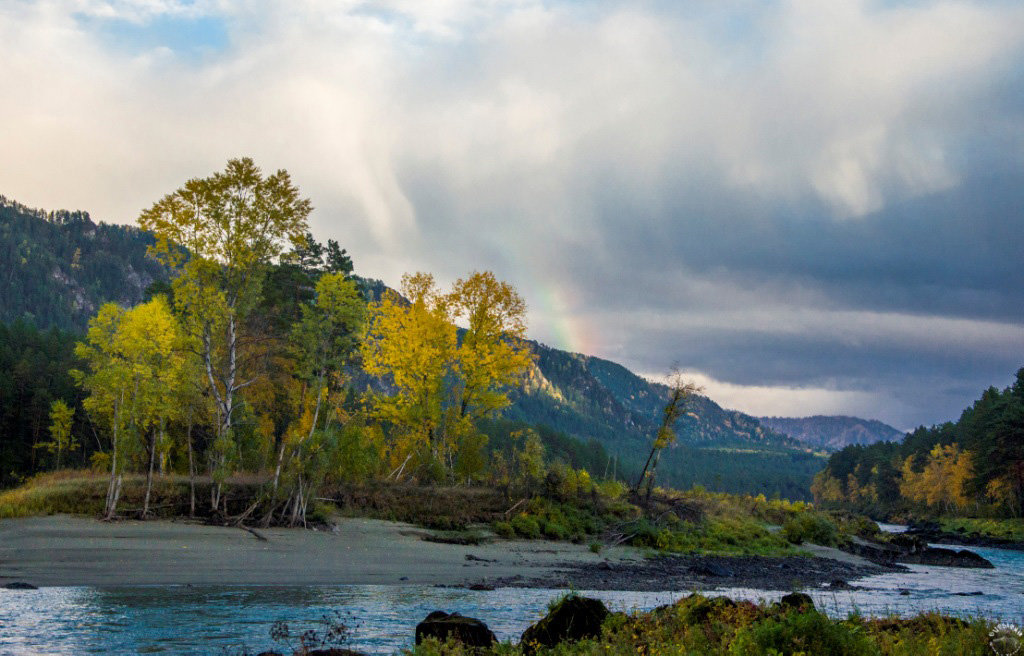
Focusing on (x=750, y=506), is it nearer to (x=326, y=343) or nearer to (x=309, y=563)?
(x=326, y=343)

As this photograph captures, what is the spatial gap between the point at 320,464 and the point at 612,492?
20709 mm

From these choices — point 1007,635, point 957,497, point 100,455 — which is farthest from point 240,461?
point 957,497

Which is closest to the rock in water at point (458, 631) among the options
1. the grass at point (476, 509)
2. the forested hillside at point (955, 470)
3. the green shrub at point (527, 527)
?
the grass at point (476, 509)

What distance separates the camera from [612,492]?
144 ft

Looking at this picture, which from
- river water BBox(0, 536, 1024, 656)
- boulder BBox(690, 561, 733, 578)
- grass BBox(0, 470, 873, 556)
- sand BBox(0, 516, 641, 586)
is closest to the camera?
river water BBox(0, 536, 1024, 656)

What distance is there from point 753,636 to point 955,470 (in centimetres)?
12689

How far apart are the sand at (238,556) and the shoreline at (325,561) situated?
3 cm

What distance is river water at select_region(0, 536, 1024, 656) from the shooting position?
13055 millimetres

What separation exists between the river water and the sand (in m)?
1.54

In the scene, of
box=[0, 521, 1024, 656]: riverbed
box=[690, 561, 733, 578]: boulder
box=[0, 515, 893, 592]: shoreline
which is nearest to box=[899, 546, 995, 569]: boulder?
box=[0, 515, 893, 592]: shoreline

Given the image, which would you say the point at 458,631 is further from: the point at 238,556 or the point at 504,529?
the point at 504,529

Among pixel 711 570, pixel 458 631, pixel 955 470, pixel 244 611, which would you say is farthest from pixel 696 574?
pixel 955 470

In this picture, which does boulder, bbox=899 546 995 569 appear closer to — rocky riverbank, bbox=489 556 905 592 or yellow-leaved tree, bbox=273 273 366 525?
rocky riverbank, bbox=489 556 905 592

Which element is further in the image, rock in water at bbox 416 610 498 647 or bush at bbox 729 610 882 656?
rock in water at bbox 416 610 498 647
